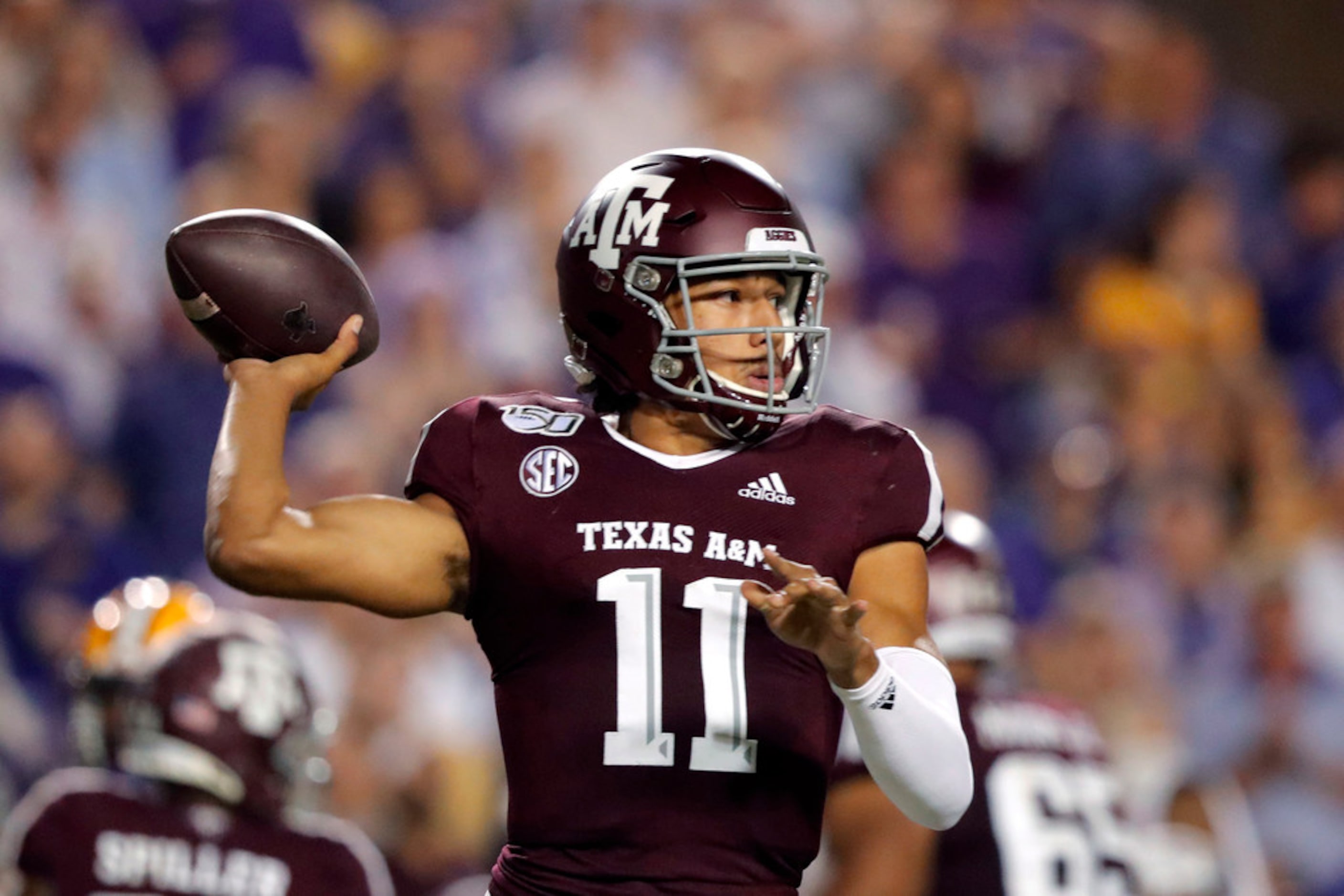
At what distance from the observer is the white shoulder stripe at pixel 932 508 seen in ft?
10.2

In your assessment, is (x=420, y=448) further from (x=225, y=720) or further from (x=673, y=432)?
(x=225, y=720)

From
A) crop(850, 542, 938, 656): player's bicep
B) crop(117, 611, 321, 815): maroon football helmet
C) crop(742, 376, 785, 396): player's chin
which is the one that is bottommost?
crop(117, 611, 321, 815): maroon football helmet

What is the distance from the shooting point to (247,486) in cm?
282

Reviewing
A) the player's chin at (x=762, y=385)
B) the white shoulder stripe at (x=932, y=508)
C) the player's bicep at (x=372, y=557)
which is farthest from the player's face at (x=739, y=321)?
the player's bicep at (x=372, y=557)

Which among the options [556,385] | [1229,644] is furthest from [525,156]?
[1229,644]

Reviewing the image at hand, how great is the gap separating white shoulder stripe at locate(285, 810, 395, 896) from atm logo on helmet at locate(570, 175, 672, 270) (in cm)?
156

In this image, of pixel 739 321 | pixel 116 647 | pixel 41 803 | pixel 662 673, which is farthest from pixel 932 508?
pixel 116 647

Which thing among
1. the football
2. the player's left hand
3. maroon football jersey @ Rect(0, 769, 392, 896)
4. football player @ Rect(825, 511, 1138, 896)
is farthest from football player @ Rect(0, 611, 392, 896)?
the player's left hand

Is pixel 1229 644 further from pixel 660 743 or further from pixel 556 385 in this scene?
pixel 660 743

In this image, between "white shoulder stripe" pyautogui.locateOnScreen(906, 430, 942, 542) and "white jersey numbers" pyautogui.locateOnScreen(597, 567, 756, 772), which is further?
"white shoulder stripe" pyautogui.locateOnScreen(906, 430, 942, 542)

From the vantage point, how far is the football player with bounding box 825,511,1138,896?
4324mm

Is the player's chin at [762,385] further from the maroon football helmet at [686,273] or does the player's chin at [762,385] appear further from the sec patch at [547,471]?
the sec patch at [547,471]

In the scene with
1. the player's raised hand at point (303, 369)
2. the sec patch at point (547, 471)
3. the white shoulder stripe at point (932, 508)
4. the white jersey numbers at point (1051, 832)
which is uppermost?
the player's raised hand at point (303, 369)

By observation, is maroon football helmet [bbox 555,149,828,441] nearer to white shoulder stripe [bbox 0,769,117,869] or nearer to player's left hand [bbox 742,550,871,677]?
player's left hand [bbox 742,550,871,677]
